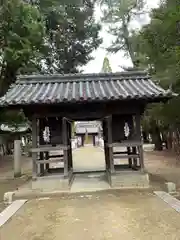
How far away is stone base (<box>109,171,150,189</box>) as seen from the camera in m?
8.74

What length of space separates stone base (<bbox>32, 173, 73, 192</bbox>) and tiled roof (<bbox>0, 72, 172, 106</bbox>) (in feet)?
7.47

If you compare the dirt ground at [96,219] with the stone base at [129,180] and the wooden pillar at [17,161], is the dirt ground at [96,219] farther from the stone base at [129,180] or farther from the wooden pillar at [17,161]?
the wooden pillar at [17,161]

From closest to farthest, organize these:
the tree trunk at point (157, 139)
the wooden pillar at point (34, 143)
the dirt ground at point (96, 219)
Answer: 1. the dirt ground at point (96, 219)
2. the wooden pillar at point (34, 143)
3. the tree trunk at point (157, 139)

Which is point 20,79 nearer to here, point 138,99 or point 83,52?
point 138,99

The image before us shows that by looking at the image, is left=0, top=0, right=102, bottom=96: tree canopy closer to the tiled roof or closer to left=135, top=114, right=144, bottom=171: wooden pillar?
the tiled roof

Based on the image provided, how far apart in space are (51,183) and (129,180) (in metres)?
2.26

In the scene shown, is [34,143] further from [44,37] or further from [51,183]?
[44,37]

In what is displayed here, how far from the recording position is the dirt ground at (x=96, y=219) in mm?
4800

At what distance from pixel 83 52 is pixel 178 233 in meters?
21.7

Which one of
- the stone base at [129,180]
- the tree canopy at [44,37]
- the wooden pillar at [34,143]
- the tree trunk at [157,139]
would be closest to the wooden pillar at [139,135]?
the stone base at [129,180]

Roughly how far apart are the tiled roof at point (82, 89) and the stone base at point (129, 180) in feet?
7.49

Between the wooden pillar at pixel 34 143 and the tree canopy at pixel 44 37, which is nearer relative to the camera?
the wooden pillar at pixel 34 143

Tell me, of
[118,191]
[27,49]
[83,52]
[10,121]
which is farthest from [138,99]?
[83,52]

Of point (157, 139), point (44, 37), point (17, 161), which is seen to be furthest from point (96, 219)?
point (157, 139)
